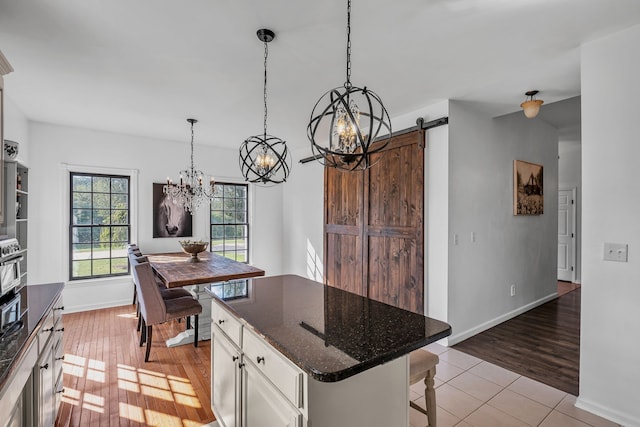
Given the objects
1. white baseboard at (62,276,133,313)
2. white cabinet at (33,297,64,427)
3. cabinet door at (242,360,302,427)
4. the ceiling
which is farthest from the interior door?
white baseboard at (62,276,133,313)

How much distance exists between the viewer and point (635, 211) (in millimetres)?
2061

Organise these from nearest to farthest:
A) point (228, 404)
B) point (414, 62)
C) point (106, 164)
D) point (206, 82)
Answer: point (228, 404), point (414, 62), point (206, 82), point (106, 164)

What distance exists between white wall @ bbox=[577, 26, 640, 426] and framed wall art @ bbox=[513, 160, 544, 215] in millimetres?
1972

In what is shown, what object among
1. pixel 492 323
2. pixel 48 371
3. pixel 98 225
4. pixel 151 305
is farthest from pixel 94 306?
pixel 492 323

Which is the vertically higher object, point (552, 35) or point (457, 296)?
point (552, 35)

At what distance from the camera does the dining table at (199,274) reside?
2.99 m

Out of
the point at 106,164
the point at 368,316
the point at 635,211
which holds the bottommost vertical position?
the point at 368,316

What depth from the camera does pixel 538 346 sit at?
3.30 meters

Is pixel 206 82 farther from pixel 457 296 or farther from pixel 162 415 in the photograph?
pixel 457 296

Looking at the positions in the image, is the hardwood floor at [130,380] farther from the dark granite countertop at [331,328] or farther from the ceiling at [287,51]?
the ceiling at [287,51]

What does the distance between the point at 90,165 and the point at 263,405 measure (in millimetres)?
A: 4758

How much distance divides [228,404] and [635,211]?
9.11ft

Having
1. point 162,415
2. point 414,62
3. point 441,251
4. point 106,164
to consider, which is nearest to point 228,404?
point 162,415

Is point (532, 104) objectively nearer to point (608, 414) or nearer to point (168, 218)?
point (608, 414)
